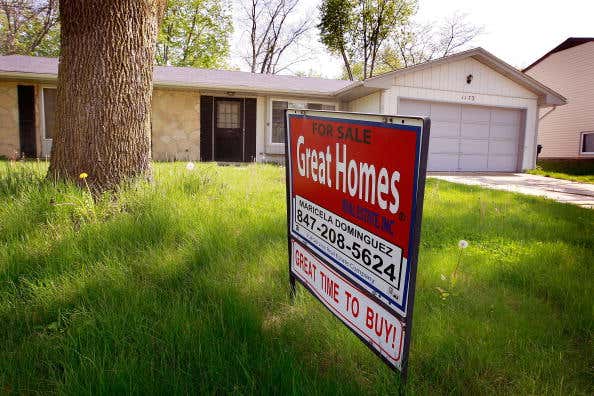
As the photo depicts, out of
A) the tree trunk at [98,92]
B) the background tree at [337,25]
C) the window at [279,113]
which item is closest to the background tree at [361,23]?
the background tree at [337,25]

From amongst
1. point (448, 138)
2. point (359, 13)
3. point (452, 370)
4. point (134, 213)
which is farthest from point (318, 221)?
point (359, 13)

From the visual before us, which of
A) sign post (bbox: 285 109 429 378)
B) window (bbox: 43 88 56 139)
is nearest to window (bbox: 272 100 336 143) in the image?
window (bbox: 43 88 56 139)

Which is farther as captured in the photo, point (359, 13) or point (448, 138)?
point (359, 13)

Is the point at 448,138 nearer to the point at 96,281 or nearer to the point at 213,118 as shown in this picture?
the point at 213,118

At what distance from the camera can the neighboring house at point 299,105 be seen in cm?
1316

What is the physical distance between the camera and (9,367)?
1727 mm

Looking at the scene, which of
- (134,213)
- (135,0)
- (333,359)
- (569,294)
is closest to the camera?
(333,359)

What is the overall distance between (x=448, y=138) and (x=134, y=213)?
12.2m

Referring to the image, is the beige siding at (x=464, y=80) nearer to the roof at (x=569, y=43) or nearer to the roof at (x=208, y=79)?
the roof at (x=208, y=79)

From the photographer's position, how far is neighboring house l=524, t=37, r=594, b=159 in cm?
1859

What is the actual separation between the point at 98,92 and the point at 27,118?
12.3 metres

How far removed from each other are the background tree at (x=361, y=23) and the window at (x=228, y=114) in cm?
1867

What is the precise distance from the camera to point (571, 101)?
19516 mm

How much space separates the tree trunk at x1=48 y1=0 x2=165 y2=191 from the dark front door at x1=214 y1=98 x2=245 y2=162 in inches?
438
